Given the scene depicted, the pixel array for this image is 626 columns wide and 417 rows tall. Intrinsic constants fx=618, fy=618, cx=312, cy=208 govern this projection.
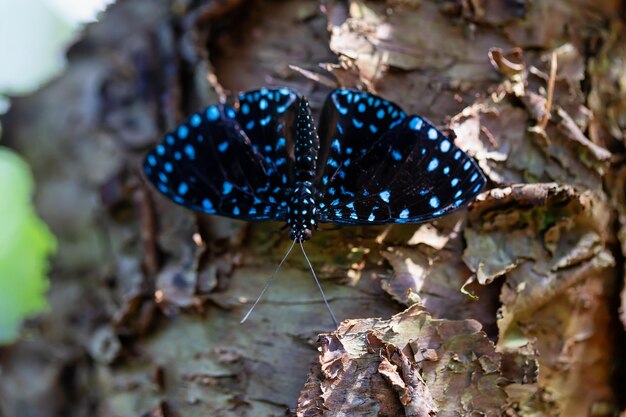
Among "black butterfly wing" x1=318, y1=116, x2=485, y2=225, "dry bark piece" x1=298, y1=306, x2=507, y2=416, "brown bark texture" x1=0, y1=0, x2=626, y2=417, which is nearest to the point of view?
"dry bark piece" x1=298, y1=306, x2=507, y2=416

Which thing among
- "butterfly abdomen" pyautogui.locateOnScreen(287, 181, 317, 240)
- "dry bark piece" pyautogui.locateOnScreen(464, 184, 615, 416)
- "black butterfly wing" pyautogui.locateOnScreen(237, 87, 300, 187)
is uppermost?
"black butterfly wing" pyautogui.locateOnScreen(237, 87, 300, 187)

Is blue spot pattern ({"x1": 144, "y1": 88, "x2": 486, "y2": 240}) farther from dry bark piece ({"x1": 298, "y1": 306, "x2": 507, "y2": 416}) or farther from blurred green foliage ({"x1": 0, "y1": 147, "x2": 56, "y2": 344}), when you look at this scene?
blurred green foliage ({"x1": 0, "y1": 147, "x2": 56, "y2": 344})

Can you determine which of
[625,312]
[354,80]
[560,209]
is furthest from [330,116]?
[625,312]

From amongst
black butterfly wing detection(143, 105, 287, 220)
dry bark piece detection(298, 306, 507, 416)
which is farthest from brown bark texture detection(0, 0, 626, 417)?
black butterfly wing detection(143, 105, 287, 220)

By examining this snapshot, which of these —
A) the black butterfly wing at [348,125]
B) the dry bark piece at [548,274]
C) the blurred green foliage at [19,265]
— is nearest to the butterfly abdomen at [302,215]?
the black butterfly wing at [348,125]

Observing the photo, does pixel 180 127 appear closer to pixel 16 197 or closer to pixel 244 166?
pixel 244 166

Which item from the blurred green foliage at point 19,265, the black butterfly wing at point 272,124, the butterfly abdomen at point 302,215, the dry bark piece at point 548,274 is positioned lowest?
the blurred green foliage at point 19,265

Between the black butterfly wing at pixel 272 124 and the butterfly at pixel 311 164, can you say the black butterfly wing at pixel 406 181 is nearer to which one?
the butterfly at pixel 311 164

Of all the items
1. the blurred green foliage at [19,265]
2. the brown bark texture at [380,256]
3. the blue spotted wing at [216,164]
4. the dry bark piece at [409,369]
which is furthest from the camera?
the blurred green foliage at [19,265]

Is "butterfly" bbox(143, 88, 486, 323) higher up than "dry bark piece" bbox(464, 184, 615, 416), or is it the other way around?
"butterfly" bbox(143, 88, 486, 323)
